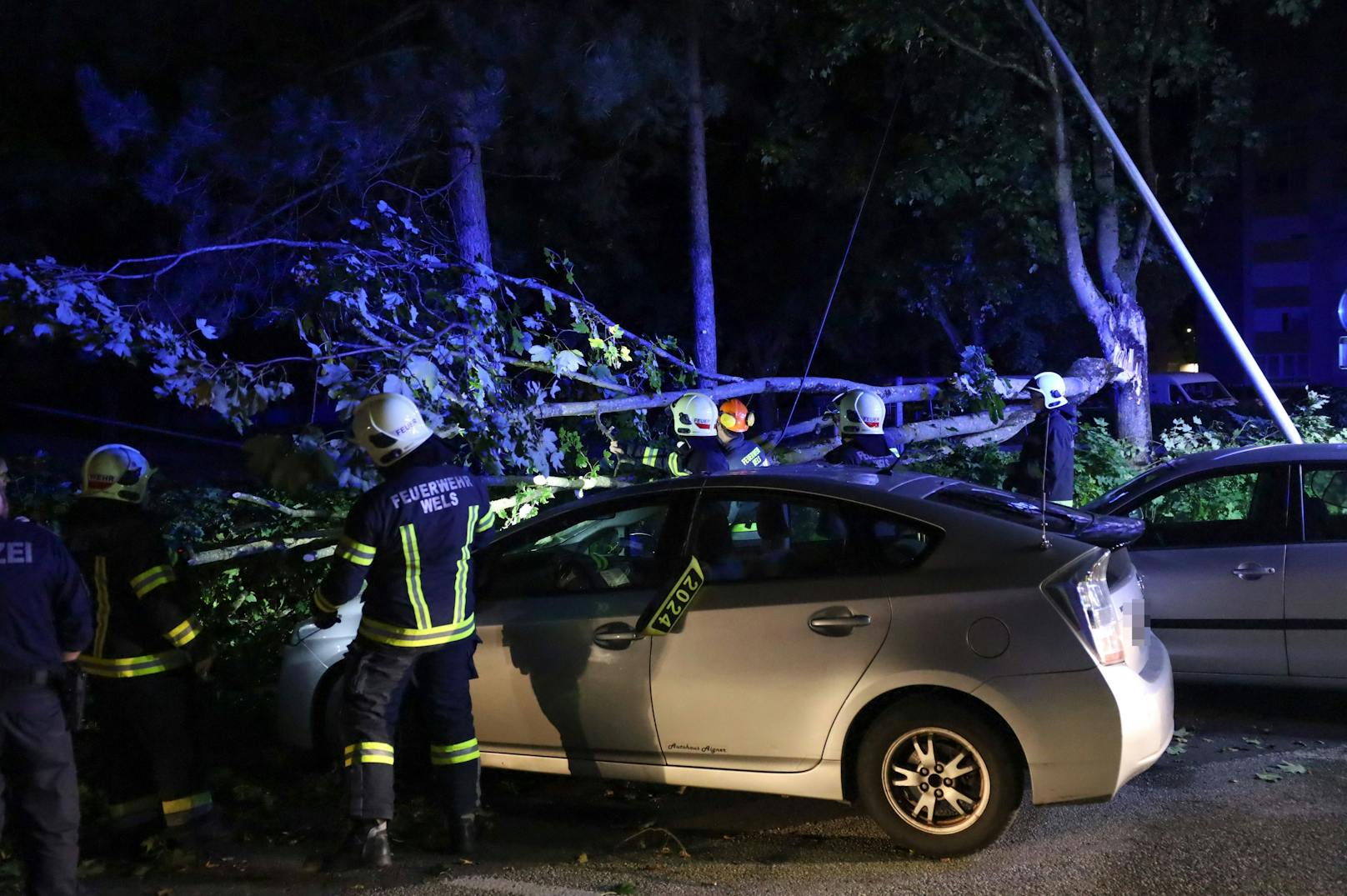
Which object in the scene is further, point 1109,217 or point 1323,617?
point 1109,217

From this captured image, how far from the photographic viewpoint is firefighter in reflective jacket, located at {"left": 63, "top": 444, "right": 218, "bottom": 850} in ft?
14.2

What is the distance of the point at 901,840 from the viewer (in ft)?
13.9

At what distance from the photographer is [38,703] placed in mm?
3662

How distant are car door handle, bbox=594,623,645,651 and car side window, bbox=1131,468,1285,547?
3.05 meters

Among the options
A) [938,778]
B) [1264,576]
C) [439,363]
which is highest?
[439,363]

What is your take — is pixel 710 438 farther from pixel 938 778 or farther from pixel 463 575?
pixel 938 778

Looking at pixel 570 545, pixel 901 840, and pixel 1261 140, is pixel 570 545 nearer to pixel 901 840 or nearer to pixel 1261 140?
pixel 901 840

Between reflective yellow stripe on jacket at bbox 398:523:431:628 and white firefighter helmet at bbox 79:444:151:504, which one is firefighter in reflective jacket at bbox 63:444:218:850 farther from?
reflective yellow stripe on jacket at bbox 398:523:431:628

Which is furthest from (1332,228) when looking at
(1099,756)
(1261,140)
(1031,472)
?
(1099,756)

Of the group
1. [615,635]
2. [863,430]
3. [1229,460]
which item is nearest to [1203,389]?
[863,430]

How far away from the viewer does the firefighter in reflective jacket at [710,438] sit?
7258 millimetres

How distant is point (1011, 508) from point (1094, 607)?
0.58 metres

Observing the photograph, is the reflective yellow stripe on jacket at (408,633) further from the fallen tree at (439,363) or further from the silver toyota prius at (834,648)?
the fallen tree at (439,363)

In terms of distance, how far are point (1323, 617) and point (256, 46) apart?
33.9 ft
